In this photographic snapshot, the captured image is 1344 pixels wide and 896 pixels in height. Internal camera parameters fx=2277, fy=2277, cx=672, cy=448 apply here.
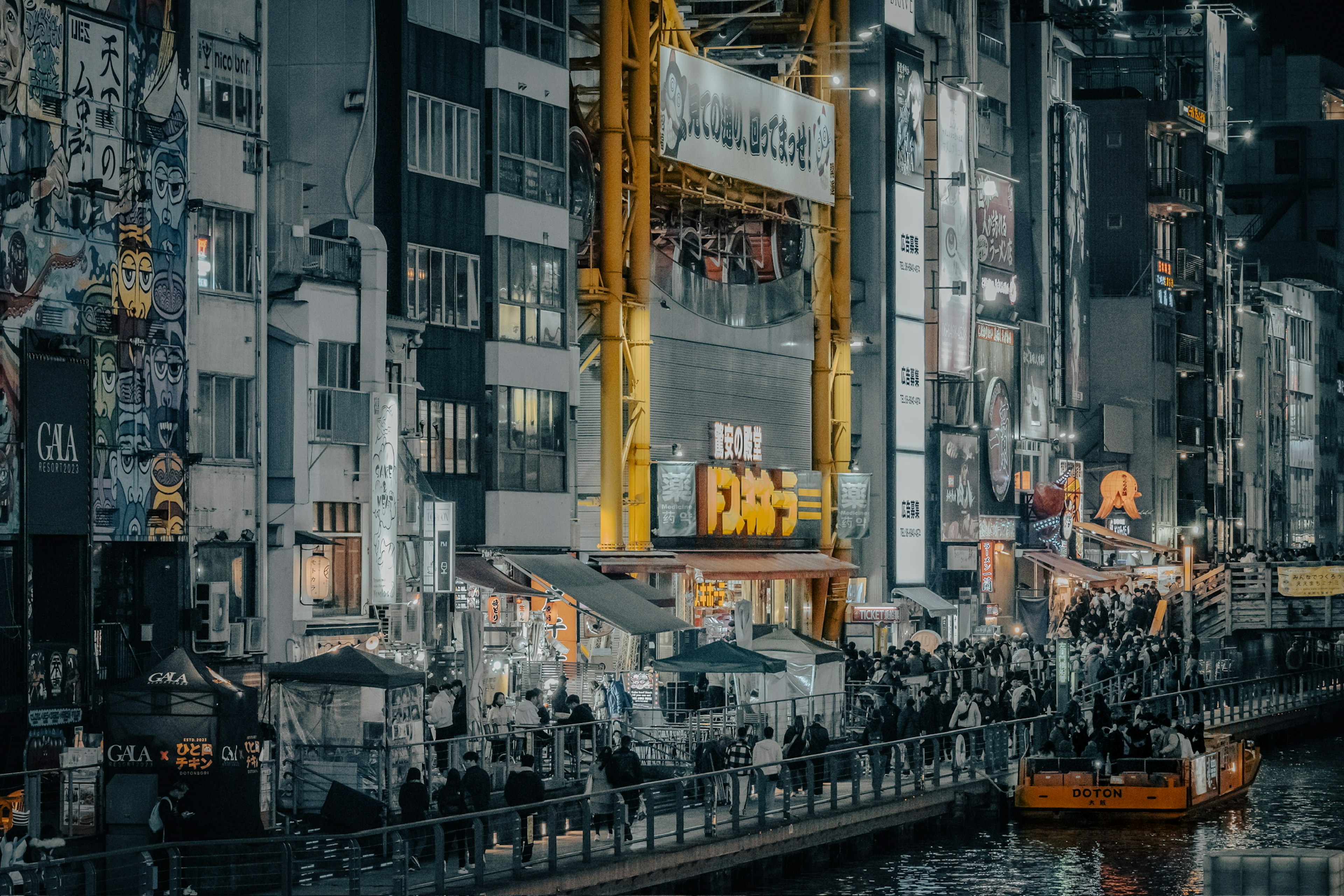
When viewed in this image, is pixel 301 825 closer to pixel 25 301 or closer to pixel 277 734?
pixel 277 734

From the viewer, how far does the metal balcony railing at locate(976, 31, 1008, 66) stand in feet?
287

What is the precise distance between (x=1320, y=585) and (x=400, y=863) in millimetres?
61040

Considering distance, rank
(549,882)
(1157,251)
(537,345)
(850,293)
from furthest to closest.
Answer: (1157,251), (850,293), (537,345), (549,882)

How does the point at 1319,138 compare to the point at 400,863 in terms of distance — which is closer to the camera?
the point at 400,863

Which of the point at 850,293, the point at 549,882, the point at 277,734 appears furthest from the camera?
the point at 850,293

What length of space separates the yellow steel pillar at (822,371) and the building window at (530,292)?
17.2m

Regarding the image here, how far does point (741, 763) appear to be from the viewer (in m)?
39.5

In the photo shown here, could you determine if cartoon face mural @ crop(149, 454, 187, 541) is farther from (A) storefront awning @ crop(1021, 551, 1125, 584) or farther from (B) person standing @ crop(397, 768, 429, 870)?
(A) storefront awning @ crop(1021, 551, 1125, 584)

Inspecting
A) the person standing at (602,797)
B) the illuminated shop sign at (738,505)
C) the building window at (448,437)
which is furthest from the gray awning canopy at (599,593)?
the person standing at (602,797)

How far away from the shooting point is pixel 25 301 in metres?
37.7

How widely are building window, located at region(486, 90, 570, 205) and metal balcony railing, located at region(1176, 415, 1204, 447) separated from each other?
63.0 meters

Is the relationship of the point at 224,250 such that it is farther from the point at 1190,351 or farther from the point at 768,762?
the point at 1190,351

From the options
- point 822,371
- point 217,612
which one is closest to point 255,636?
point 217,612

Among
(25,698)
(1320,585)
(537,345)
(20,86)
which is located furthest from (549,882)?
→ (1320,585)
